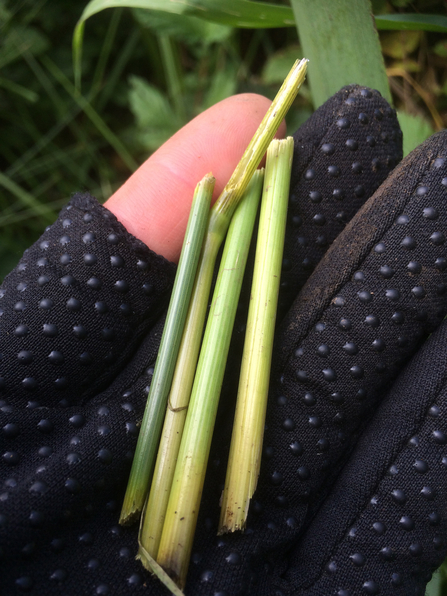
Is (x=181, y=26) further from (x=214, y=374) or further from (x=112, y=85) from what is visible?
(x=214, y=374)

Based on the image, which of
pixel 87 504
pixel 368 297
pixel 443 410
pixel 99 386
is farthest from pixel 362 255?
pixel 87 504

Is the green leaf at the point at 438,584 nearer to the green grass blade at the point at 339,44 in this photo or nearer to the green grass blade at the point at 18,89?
the green grass blade at the point at 339,44

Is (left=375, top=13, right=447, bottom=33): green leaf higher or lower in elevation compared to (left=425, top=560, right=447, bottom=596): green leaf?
higher

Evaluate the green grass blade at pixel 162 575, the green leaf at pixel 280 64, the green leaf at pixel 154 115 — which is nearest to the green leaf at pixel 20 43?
the green leaf at pixel 154 115

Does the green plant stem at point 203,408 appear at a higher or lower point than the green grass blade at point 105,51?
lower

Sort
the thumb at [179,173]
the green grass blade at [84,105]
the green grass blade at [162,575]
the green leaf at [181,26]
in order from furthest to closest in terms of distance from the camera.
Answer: the green grass blade at [84,105] < the green leaf at [181,26] < the thumb at [179,173] < the green grass blade at [162,575]

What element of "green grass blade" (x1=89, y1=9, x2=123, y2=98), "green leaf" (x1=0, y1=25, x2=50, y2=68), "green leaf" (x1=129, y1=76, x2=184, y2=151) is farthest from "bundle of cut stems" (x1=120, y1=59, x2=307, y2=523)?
"green leaf" (x1=0, y1=25, x2=50, y2=68)

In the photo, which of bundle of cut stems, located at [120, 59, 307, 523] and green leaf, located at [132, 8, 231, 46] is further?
green leaf, located at [132, 8, 231, 46]

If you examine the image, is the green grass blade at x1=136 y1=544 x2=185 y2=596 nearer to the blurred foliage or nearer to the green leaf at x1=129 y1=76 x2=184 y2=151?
the blurred foliage
